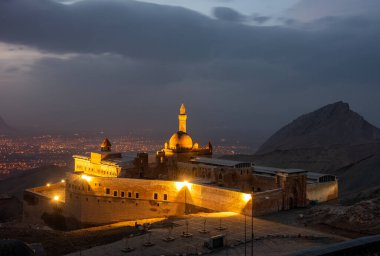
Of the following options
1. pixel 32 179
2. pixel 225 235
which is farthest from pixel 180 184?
pixel 32 179

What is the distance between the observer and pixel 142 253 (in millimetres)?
26547

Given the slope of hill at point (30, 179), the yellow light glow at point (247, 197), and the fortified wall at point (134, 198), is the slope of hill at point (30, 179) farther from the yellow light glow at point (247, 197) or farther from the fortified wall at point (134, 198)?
the yellow light glow at point (247, 197)

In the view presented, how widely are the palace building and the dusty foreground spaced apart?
12.3ft

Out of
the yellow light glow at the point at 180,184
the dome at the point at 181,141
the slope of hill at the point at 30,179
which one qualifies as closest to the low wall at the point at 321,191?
the yellow light glow at the point at 180,184

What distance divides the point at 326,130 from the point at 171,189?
90.4 m

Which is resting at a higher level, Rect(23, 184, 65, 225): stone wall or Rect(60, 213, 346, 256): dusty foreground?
Rect(60, 213, 346, 256): dusty foreground

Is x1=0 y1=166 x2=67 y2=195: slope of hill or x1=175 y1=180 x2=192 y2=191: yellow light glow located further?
x1=0 y1=166 x2=67 y2=195: slope of hill

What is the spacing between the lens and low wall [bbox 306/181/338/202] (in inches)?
1716

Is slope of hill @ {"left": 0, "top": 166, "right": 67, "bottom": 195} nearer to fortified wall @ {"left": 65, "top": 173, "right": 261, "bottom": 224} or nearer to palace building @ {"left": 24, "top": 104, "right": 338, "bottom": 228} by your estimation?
palace building @ {"left": 24, "top": 104, "right": 338, "bottom": 228}

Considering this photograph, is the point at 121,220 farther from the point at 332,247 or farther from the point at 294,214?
the point at 332,247

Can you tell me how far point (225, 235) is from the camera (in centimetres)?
2967

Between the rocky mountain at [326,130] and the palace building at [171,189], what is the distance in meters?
65.7

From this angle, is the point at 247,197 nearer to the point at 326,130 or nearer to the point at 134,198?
the point at 134,198

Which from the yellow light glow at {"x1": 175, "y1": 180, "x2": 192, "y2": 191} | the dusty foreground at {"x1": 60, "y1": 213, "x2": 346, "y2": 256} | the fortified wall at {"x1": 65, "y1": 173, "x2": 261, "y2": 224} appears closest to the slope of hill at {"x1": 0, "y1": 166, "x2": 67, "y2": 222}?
the fortified wall at {"x1": 65, "y1": 173, "x2": 261, "y2": 224}
